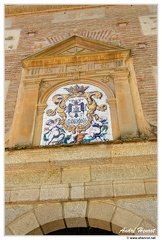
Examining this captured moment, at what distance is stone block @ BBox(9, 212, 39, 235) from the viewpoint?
3.55 m

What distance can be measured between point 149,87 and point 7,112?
2.42m

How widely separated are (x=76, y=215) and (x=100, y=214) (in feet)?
0.92

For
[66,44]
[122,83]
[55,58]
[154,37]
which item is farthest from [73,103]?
[154,37]

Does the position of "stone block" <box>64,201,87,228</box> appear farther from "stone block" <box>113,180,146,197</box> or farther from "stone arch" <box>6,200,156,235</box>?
"stone block" <box>113,180,146,197</box>

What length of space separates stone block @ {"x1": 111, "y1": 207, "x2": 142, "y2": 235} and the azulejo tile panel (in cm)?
119

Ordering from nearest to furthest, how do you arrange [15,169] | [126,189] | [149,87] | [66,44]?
1. [126,189]
2. [15,169]
3. [149,87]
4. [66,44]

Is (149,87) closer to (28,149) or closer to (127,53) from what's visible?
(127,53)

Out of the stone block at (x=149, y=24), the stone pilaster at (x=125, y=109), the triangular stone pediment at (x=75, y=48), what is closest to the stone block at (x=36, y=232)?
Result: the stone pilaster at (x=125, y=109)

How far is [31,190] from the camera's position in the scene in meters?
3.89

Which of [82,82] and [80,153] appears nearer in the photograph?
[80,153]

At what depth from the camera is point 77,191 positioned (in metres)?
3.80

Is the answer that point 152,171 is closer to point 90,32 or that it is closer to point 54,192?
point 54,192

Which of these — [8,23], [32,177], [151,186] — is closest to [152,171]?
[151,186]

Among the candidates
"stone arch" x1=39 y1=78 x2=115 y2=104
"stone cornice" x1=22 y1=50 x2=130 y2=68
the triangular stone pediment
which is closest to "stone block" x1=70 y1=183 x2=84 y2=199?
"stone arch" x1=39 y1=78 x2=115 y2=104
